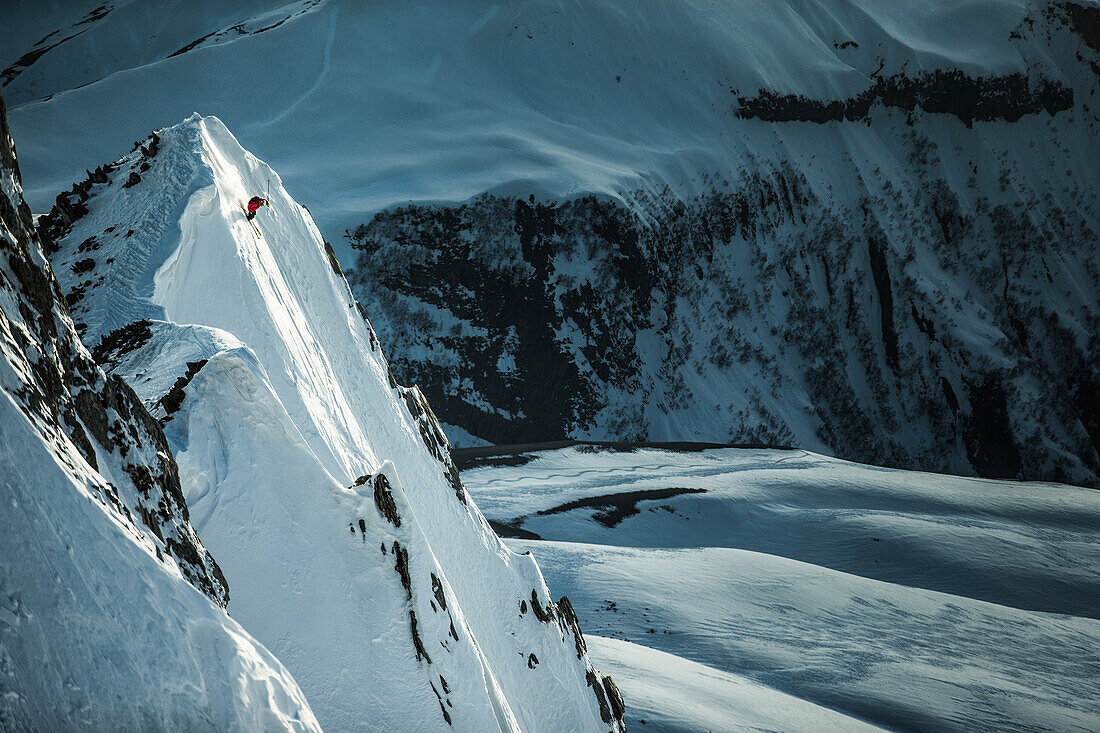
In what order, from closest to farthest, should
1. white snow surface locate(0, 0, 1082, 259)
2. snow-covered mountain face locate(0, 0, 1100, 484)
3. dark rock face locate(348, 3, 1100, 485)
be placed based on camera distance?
dark rock face locate(348, 3, 1100, 485) < snow-covered mountain face locate(0, 0, 1100, 484) < white snow surface locate(0, 0, 1082, 259)

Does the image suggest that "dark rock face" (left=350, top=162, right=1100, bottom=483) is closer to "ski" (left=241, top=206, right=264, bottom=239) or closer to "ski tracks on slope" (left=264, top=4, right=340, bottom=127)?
"ski tracks on slope" (left=264, top=4, right=340, bottom=127)

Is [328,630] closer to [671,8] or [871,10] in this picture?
[671,8]

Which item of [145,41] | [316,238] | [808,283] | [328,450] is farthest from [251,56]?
[328,450]

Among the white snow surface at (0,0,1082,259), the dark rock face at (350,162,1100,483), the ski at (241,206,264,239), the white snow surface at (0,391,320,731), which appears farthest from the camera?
the white snow surface at (0,0,1082,259)

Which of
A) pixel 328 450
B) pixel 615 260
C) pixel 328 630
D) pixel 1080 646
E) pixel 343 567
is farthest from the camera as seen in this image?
pixel 615 260

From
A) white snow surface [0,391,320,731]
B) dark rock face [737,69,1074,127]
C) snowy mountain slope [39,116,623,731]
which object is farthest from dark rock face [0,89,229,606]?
dark rock face [737,69,1074,127]

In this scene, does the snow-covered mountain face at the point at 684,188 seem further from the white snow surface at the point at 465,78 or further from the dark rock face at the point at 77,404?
the dark rock face at the point at 77,404

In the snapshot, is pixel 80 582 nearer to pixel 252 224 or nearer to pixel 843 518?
pixel 252 224
